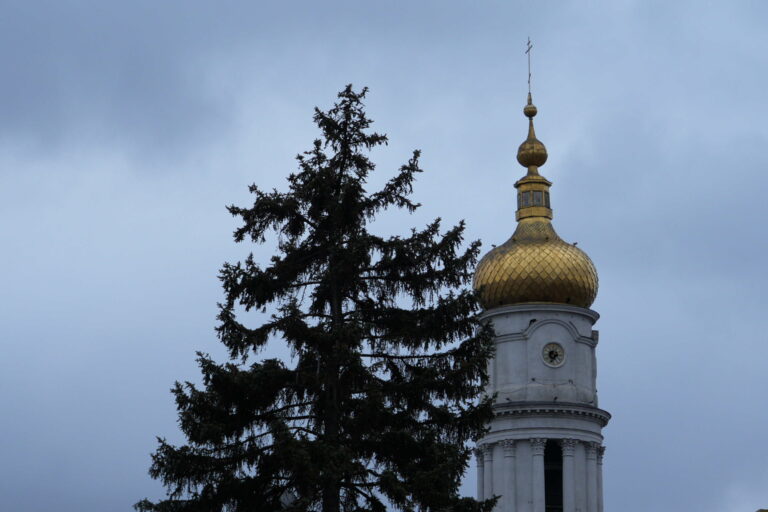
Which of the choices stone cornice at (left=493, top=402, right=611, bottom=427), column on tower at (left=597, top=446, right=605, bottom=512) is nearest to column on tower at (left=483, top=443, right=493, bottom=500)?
stone cornice at (left=493, top=402, right=611, bottom=427)

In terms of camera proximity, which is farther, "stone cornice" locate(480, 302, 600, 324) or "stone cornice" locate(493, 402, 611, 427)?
"stone cornice" locate(480, 302, 600, 324)

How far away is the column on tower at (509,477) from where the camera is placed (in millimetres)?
61781

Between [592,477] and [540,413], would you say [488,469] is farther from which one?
[592,477]

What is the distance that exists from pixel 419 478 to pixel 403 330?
2.86 metres

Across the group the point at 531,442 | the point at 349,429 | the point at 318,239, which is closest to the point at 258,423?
the point at 349,429

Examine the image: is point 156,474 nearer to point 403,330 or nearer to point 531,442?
point 403,330

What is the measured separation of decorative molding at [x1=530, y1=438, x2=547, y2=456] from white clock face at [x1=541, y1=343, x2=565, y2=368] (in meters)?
2.99

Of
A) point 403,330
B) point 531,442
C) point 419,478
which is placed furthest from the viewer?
point 531,442

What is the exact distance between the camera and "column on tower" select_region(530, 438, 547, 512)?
61.8 meters

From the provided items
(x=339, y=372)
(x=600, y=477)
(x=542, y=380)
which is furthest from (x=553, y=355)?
(x=339, y=372)

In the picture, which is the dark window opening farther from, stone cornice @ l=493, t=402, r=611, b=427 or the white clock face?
the white clock face

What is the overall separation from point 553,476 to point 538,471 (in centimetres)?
135

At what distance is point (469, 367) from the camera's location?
27.8 meters

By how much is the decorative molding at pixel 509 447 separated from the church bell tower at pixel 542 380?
0.04 m
